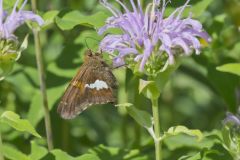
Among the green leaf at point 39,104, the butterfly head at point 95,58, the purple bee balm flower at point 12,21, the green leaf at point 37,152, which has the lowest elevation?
the green leaf at point 37,152

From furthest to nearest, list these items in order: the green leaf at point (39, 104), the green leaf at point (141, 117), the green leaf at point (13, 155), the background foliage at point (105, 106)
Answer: the green leaf at point (39, 104) < the background foliage at point (105, 106) < the green leaf at point (13, 155) < the green leaf at point (141, 117)

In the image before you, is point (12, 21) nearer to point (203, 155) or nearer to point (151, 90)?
point (151, 90)

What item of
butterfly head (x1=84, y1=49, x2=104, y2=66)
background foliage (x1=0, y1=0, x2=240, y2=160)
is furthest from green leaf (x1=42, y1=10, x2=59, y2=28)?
butterfly head (x1=84, y1=49, x2=104, y2=66)

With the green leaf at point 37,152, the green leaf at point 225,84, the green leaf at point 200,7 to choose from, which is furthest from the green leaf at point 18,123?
the green leaf at point 225,84

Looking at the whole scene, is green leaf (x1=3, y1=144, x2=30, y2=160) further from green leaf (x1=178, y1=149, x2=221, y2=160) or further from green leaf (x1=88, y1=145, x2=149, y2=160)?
Result: green leaf (x1=178, y1=149, x2=221, y2=160)

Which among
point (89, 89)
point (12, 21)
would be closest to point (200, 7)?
point (89, 89)

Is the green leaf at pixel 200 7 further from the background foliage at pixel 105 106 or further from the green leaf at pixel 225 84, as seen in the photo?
the green leaf at pixel 225 84
